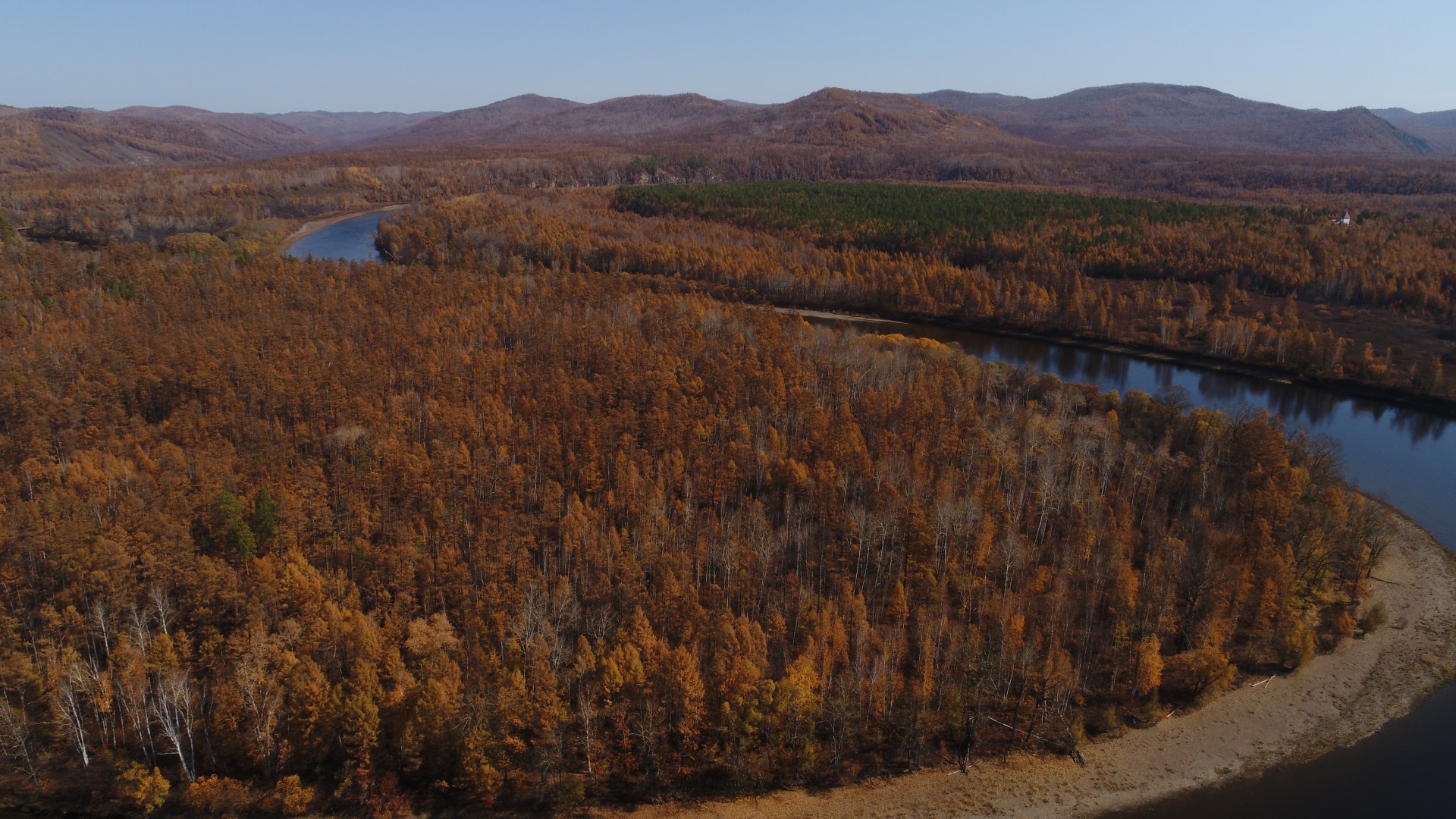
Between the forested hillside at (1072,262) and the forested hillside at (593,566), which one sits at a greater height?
the forested hillside at (1072,262)

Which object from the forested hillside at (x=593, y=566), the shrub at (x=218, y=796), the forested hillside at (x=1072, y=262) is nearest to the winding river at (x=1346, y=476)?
the forested hillside at (x=593, y=566)

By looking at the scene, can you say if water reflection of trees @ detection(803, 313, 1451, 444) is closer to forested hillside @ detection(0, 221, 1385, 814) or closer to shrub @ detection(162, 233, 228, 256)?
forested hillside @ detection(0, 221, 1385, 814)

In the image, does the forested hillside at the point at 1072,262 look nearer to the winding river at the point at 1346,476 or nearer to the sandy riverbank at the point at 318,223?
the winding river at the point at 1346,476

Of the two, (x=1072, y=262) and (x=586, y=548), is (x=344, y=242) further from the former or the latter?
(x=586, y=548)

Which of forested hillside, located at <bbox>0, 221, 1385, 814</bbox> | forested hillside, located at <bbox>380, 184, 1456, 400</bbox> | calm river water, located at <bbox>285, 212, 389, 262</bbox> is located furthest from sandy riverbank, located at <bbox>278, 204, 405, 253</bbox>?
forested hillside, located at <bbox>0, 221, 1385, 814</bbox>

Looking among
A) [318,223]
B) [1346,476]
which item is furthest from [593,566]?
[318,223]
